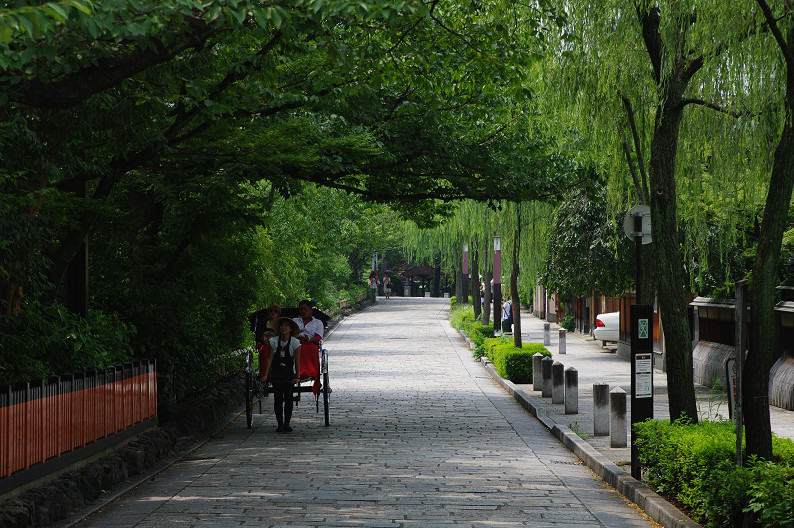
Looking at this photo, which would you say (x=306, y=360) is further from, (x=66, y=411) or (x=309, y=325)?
(x=66, y=411)

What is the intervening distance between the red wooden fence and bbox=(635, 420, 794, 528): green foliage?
5799mm

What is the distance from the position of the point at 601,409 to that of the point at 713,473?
673cm

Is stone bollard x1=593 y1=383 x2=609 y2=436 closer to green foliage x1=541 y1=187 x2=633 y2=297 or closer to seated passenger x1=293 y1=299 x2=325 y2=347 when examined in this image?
seated passenger x1=293 y1=299 x2=325 y2=347

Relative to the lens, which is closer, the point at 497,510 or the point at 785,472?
the point at 785,472

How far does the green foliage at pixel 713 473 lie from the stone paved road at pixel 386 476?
1.67 feet

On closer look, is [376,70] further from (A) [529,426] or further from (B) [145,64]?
(A) [529,426]

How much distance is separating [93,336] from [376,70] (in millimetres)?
4838

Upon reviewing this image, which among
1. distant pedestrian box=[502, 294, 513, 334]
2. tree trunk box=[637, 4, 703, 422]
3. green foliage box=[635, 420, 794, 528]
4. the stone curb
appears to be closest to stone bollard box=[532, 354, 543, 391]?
the stone curb

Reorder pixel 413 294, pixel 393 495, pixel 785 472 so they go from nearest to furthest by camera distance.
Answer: pixel 785 472 → pixel 393 495 → pixel 413 294

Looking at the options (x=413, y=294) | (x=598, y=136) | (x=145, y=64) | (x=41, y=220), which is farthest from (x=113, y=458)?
(x=413, y=294)

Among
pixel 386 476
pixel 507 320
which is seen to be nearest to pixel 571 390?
pixel 386 476

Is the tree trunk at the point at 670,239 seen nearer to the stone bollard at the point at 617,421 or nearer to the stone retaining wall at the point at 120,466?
the stone bollard at the point at 617,421

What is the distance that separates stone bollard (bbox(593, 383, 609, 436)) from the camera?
1468 cm

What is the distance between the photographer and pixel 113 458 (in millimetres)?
11211
